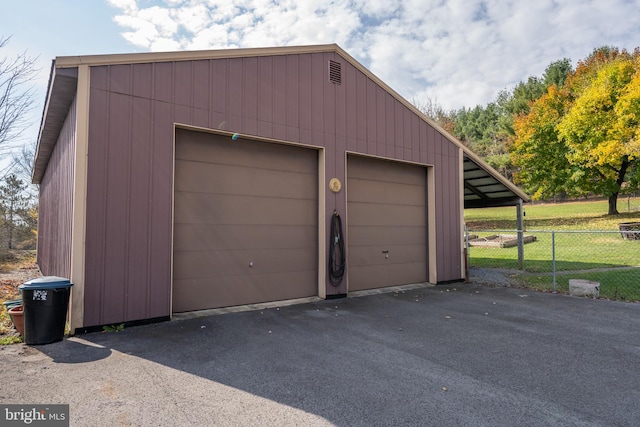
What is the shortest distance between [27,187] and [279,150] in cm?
2394

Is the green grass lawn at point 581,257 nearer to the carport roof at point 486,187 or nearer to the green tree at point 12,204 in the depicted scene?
the carport roof at point 486,187

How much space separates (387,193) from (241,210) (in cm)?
347

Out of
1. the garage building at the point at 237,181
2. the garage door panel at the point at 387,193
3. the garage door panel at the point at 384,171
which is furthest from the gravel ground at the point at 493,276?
the garage door panel at the point at 384,171

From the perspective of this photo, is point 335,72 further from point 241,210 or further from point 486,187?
point 486,187

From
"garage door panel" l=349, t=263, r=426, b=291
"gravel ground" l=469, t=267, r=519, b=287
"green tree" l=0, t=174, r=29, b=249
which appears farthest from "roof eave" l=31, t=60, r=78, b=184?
"green tree" l=0, t=174, r=29, b=249

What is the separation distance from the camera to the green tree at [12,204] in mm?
19484

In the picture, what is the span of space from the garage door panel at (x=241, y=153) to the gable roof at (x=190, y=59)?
3.89 ft

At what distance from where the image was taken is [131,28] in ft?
20.3

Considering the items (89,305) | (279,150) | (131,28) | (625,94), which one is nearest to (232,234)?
(279,150)

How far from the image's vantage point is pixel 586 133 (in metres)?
20.3

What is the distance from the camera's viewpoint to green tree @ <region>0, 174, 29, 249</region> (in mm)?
19484

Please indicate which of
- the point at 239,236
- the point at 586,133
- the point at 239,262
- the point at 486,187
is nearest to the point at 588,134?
the point at 586,133

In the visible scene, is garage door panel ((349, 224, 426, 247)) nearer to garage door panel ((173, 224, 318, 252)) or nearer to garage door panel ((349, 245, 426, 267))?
garage door panel ((349, 245, 426, 267))

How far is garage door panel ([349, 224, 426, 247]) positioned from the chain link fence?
4.77ft
